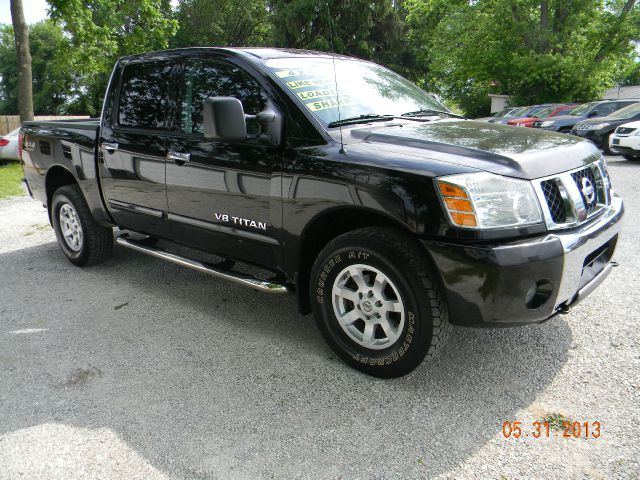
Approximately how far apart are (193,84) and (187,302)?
5.46 ft

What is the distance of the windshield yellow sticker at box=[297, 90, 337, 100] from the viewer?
3.21 meters

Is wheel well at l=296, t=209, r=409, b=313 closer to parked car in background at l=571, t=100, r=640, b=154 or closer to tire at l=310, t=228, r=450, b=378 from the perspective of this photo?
tire at l=310, t=228, r=450, b=378

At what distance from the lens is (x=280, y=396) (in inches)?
114

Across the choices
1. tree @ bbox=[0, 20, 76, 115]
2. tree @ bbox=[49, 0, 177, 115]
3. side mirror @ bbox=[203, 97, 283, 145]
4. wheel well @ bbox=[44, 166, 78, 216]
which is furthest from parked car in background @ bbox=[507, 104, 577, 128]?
tree @ bbox=[0, 20, 76, 115]

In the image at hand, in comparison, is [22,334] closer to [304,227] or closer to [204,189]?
[204,189]

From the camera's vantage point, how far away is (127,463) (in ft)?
7.90

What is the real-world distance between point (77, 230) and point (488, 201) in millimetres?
3999

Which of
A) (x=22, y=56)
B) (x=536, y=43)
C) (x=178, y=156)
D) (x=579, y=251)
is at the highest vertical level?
(x=536, y=43)

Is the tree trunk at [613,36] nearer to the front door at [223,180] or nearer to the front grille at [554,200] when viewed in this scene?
the front door at [223,180]

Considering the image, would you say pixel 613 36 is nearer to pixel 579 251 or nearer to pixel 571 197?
pixel 571 197

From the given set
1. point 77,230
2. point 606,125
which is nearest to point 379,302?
point 77,230

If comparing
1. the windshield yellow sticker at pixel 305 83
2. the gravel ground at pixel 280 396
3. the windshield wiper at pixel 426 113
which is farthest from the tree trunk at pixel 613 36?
the windshield yellow sticker at pixel 305 83
